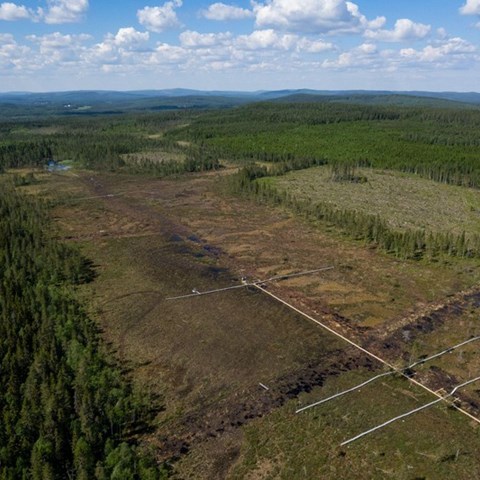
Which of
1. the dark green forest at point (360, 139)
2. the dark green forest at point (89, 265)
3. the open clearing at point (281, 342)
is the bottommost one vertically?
the open clearing at point (281, 342)

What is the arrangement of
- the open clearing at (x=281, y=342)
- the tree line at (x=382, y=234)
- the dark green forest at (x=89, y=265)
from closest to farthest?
the dark green forest at (x=89, y=265) → the open clearing at (x=281, y=342) → the tree line at (x=382, y=234)

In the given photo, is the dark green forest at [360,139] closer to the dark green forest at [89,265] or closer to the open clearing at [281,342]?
the dark green forest at [89,265]

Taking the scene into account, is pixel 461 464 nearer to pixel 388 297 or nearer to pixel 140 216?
pixel 388 297

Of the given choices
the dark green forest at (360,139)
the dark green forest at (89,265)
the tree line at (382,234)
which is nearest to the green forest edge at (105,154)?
the dark green forest at (89,265)

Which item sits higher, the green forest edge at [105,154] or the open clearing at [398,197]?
the green forest edge at [105,154]

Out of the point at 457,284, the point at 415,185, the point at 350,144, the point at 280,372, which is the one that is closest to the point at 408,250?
the point at 457,284

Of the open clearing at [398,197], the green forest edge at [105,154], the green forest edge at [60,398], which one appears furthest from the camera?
the green forest edge at [105,154]
